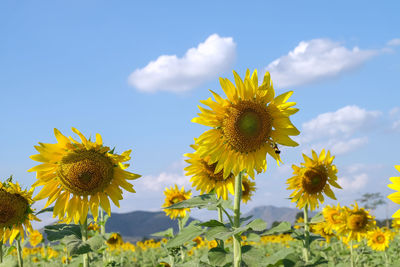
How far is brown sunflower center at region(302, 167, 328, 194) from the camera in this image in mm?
6961

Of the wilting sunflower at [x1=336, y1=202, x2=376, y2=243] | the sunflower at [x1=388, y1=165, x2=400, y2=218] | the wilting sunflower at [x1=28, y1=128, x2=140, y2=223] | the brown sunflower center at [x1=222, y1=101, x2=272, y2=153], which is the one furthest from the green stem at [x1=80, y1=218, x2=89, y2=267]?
the wilting sunflower at [x1=336, y1=202, x2=376, y2=243]

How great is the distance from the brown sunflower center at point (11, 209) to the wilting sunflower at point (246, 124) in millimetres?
2184

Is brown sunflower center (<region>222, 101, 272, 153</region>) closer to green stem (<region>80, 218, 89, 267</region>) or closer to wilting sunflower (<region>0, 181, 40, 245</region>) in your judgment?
green stem (<region>80, 218, 89, 267</region>)

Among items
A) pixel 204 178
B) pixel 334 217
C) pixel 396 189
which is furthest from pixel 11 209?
pixel 334 217

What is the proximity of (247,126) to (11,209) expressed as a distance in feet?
9.08

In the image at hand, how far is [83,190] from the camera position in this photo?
4367mm

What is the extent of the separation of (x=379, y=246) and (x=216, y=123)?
8759 mm

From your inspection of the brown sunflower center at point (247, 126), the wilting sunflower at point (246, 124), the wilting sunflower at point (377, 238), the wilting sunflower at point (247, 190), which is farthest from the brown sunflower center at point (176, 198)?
the wilting sunflower at point (377, 238)

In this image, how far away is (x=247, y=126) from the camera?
4062 mm

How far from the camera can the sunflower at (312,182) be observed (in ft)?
22.9

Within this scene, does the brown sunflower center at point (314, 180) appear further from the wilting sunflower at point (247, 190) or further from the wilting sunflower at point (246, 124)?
the wilting sunflower at point (246, 124)

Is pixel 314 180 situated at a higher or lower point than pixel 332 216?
higher

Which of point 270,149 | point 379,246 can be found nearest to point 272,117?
point 270,149

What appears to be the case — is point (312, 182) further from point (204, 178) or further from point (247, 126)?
point (247, 126)
